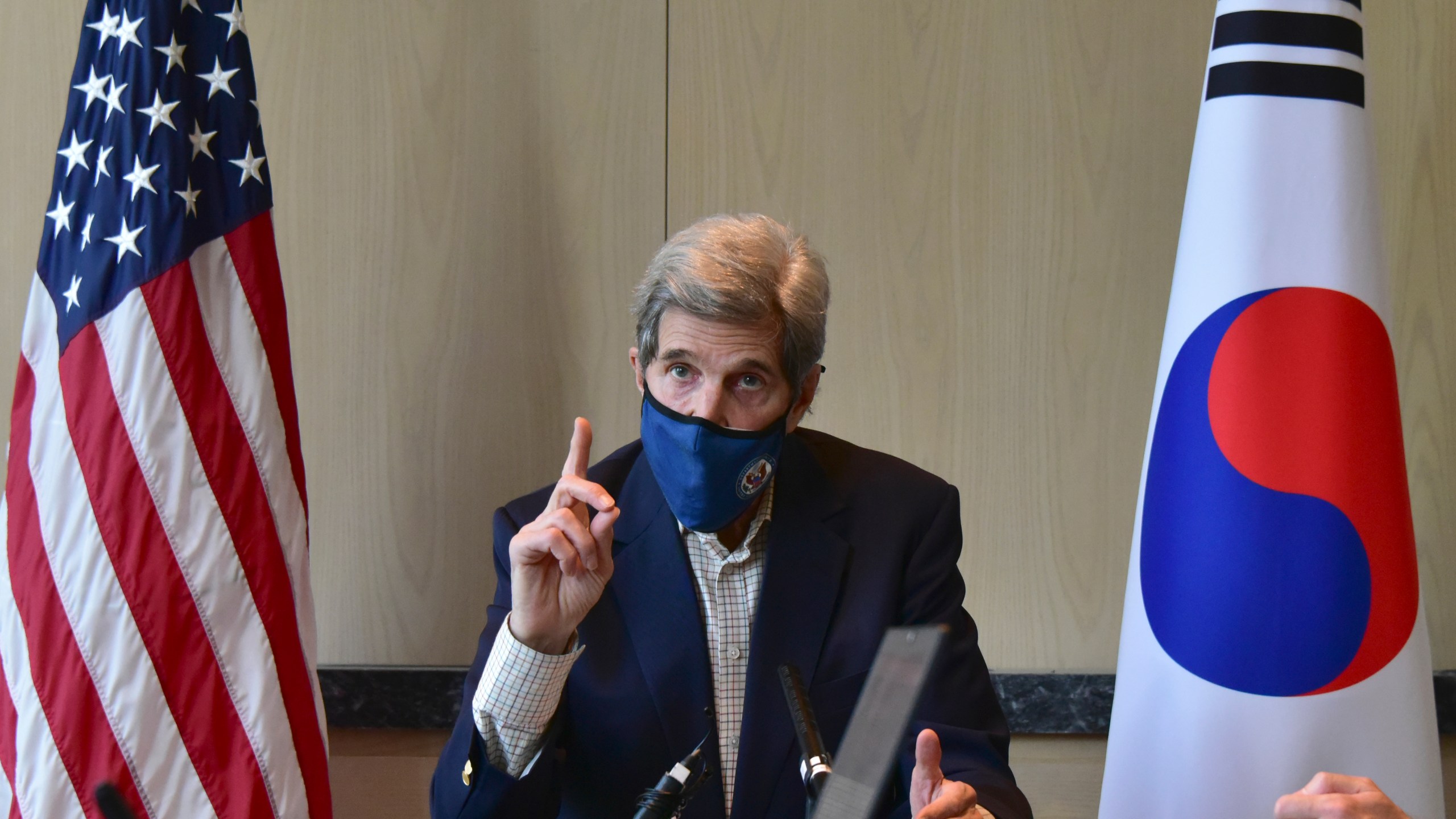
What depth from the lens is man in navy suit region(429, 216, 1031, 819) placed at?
4.67 feet

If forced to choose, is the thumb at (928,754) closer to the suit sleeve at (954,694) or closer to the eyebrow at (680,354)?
the suit sleeve at (954,694)

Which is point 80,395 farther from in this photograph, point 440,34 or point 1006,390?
point 1006,390

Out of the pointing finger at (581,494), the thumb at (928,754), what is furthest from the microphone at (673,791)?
the pointing finger at (581,494)

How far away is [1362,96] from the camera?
1824 mm

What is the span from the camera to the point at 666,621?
62.6 inches

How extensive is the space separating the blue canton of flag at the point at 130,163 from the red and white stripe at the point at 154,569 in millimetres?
39

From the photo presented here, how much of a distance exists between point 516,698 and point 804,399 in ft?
1.81

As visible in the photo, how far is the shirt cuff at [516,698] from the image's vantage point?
141 cm

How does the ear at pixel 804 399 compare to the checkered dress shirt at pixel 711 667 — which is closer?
the checkered dress shirt at pixel 711 667

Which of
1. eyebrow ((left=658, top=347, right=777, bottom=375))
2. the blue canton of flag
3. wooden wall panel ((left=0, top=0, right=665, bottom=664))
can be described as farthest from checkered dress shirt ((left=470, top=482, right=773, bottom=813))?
the blue canton of flag

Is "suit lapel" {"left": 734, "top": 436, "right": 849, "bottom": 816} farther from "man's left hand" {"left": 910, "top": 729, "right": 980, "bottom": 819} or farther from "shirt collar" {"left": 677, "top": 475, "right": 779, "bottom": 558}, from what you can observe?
"man's left hand" {"left": 910, "top": 729, "right": 980, "bottom": 819}

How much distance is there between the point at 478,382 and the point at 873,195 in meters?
0.90

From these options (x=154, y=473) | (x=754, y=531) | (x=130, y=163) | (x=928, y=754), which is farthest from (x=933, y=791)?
(x=130, y=163)

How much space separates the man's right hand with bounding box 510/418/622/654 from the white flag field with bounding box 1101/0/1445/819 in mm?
935
